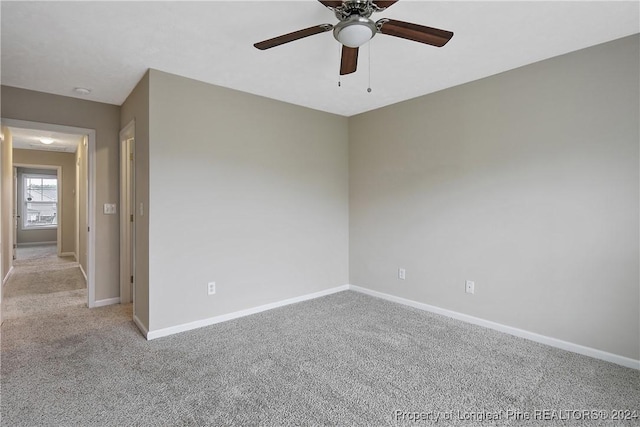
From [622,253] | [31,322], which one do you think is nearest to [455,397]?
[622,253]

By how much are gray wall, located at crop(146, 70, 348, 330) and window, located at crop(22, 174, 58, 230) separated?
8.69 meters

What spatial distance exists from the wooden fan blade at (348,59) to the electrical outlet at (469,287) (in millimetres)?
2377

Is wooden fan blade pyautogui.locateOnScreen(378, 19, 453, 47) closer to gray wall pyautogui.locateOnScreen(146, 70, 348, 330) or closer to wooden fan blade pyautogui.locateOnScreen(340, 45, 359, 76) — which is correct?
wooden fan blade pyautogui.locateOnScreen(340, 45, 359, 76)

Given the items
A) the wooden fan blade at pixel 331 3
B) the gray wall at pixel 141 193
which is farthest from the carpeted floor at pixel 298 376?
the wooden fan blade at pixel 331 3

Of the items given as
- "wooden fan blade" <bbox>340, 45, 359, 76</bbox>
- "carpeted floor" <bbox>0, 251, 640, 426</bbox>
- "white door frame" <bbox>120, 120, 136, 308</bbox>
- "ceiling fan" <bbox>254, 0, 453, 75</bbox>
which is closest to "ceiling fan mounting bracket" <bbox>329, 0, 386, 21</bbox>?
"ceiling fan" <bbox>254, 0, 453, 75</bbox>

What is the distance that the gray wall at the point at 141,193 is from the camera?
2992 mm

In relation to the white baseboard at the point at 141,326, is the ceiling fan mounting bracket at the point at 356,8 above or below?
above

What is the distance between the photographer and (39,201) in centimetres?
974

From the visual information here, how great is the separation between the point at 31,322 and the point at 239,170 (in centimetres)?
260

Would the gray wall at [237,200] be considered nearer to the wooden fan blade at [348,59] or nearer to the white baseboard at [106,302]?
the white baseboard at [106,302]

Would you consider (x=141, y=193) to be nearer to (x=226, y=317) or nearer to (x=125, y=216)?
(x=125, y=216)

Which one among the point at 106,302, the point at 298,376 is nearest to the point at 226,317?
the point at 298,376

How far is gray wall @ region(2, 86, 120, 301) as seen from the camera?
368 cm

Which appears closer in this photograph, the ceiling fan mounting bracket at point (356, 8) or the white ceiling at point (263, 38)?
the ceiling fan mounting bracket at point (356, 8)
